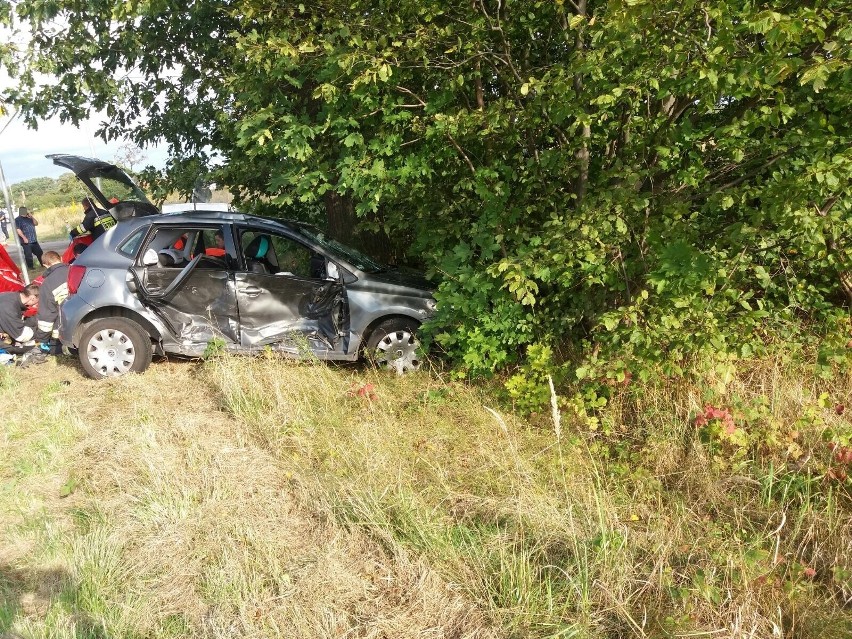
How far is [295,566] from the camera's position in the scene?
379cm

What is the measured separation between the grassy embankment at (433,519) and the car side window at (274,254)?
1793mm

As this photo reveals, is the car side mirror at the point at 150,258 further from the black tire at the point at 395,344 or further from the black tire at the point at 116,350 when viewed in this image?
the black tire at the point at 395,344

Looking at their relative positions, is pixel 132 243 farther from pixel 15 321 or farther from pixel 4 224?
pixel 4 224

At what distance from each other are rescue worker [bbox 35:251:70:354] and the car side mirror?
1.58 metres

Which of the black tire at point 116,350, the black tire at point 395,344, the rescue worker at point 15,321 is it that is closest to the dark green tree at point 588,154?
the black tire at point 395,344

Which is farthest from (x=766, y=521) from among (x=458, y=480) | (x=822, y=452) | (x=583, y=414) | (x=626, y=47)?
(x=626, y=47)

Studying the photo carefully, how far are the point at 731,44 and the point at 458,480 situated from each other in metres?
3.16

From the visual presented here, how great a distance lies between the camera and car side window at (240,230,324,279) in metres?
7.30

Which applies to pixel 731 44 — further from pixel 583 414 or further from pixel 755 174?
pixel 583 414

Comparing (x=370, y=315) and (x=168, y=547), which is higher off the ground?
(x=370, y=315)

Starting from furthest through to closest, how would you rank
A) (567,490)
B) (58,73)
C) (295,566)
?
(58,73) < (567,490) < (295,566)

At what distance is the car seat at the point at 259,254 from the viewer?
7262 mm

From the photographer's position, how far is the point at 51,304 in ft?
27.0

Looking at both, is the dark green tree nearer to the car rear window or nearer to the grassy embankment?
the grassy embankment
